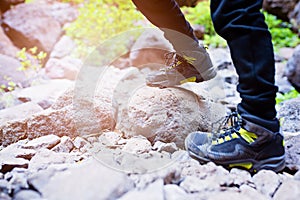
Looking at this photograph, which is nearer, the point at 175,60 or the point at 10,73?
the point at 175,60

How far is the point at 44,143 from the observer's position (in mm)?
1633

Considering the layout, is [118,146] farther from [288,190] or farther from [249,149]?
[288,190]

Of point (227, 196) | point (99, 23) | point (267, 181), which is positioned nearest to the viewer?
point (227, 196)

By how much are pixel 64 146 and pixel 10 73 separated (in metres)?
1.89

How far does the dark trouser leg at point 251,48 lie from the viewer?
1.21 meters

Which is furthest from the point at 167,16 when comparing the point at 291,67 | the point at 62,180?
the point at 291,67

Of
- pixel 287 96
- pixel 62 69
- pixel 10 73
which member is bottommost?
pixel 287 96

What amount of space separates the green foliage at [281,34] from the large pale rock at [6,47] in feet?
13.3

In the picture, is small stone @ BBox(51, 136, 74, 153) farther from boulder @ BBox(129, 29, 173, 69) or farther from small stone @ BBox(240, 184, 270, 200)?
boulder @ BBox(129, 29, 173, 69)

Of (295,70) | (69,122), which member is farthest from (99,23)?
(69,122)

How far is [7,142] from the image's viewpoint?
5.95 feet

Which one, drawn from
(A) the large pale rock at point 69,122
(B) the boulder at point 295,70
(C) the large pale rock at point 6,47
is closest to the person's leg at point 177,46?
(A) the large pale rock at point 69,122

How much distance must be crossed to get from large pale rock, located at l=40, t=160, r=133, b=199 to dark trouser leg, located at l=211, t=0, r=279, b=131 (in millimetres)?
570

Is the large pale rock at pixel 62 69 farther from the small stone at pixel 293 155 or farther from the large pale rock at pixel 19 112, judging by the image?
the small stone at pixel 293 155
